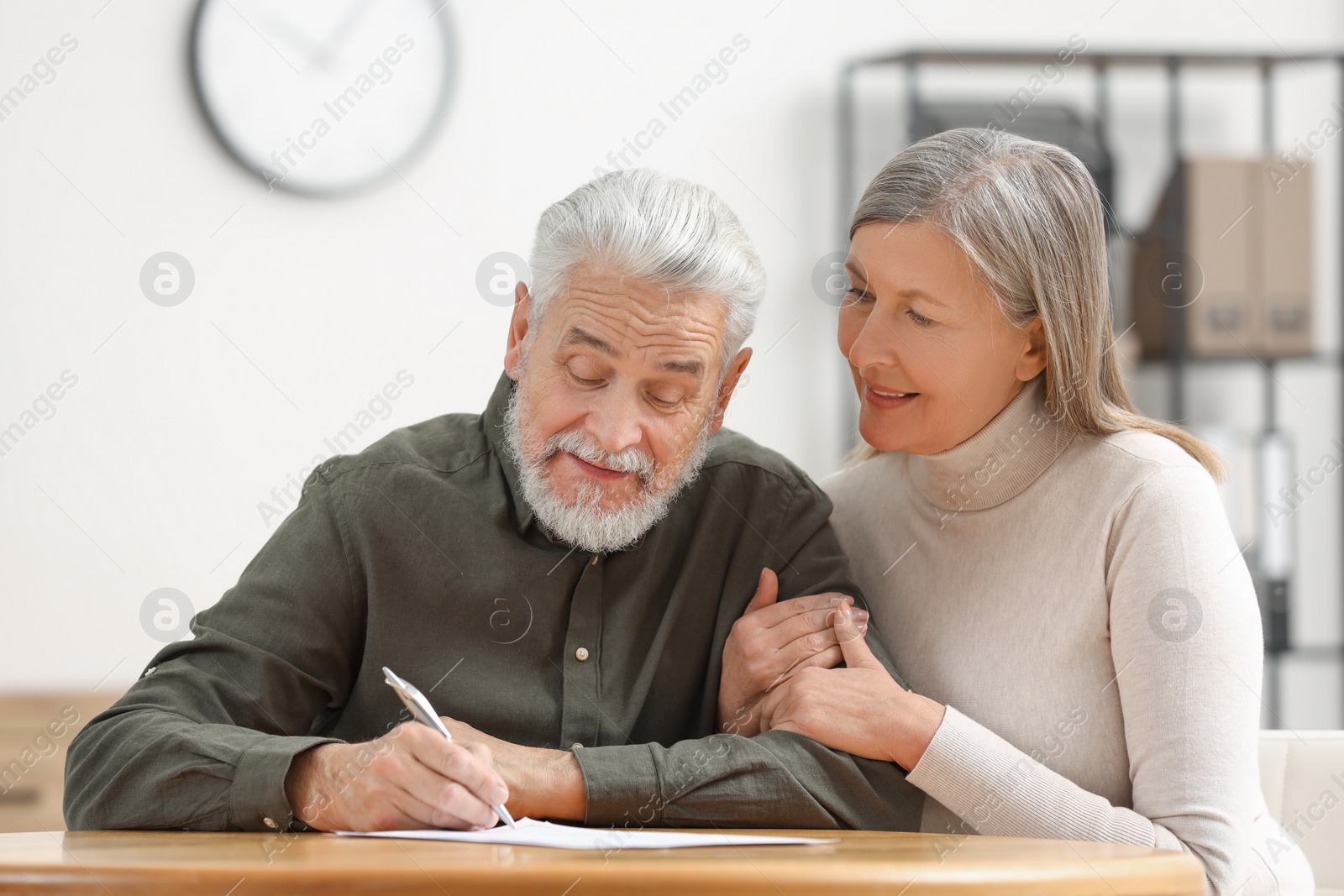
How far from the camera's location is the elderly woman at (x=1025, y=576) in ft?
4.39

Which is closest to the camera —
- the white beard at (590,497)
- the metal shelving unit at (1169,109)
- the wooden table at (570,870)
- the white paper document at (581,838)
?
the wooden table at (570,870)

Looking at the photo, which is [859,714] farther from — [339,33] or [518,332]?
[339,33]

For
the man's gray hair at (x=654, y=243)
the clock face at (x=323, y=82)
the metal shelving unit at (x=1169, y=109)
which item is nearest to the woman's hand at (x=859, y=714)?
the man's gray hair at (x=654, y=243)

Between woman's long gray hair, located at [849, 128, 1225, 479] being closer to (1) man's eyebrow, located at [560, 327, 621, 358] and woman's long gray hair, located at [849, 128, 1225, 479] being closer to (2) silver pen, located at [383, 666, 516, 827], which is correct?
(1) man's eyebrow, located at [560, 327, 621, 358]

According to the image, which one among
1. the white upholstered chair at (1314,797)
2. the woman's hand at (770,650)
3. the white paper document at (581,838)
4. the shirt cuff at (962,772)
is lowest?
the white upholstered chair at (1314,797)

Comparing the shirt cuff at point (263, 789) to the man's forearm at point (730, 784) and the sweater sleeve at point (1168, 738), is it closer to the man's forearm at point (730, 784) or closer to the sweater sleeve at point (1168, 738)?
the man's forearm at point (730, 784)

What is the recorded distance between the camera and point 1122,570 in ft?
4.69

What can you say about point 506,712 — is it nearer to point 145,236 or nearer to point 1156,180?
point 145,236

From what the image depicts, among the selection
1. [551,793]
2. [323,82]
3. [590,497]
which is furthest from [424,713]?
[323,82]

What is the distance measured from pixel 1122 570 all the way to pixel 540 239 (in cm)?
86

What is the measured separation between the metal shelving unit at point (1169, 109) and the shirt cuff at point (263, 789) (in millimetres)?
2218

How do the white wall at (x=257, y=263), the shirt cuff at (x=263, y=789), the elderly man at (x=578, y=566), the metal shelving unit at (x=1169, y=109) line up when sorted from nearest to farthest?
the shirt cuff at (x=263, y=789) → the elderly man at (x=578, y=566) → the white wall at (x=257, y=263) → the metal shelving unit at (x=1169, y=109)

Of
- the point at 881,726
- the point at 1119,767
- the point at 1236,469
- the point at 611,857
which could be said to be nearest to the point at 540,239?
the point at 881,726

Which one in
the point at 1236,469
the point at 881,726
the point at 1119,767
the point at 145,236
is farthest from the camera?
the point at 1236,469
